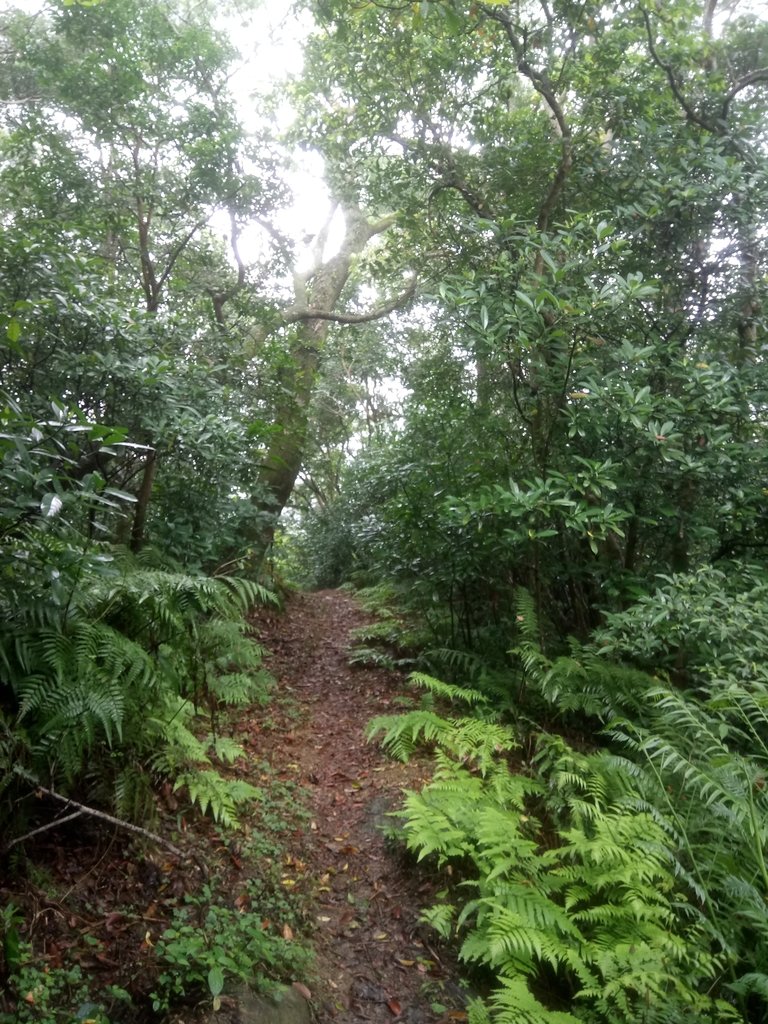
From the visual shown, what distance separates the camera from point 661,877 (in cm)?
367

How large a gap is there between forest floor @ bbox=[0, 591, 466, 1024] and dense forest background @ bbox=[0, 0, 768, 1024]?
0.26 metres

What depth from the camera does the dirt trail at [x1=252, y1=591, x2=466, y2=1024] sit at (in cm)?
351

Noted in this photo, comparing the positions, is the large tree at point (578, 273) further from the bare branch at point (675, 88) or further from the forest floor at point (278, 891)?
the forest floor at point (278, 891)

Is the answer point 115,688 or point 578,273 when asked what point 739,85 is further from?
point 115,688

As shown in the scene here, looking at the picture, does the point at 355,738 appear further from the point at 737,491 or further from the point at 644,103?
the point at 644,103

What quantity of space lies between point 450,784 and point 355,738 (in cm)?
209

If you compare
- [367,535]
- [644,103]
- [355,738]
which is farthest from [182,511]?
[644,103]

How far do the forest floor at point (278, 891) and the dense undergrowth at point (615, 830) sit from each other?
30 centimetres

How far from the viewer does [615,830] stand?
3799 mm

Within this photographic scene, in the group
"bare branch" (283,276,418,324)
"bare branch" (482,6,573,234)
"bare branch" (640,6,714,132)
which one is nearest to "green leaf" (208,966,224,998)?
"bare branch" (482,6,573,234)

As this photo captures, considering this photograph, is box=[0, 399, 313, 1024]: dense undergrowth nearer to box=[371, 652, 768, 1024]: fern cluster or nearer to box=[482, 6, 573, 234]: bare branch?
box=[371, 652, 768, 1024]: fern cluster

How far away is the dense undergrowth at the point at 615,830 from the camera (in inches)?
125

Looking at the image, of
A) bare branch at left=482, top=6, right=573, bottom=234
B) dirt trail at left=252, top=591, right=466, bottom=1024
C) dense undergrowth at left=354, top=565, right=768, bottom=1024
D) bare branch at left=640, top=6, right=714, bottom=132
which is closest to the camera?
dense undergrowth at left=354, top=565, right=768, bottom=1024

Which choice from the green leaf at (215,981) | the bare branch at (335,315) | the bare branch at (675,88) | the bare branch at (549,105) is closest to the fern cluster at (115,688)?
the green leaf at (215,981)
